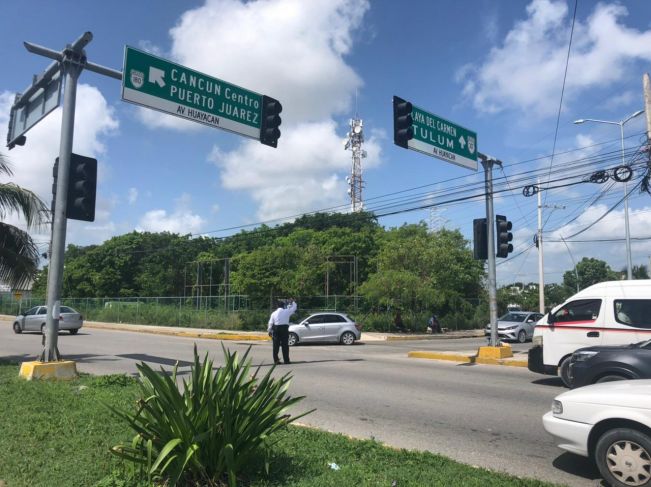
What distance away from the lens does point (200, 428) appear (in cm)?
445

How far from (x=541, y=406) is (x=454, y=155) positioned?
832 cm

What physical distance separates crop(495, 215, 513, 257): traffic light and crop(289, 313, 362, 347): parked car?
9647 millimetres

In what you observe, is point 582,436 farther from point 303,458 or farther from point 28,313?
point 28,313

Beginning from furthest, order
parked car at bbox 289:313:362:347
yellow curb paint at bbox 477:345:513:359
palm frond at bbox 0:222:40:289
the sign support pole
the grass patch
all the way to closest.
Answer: parked car at bbox 289:313:362:347 → yellow curb paint at bbox 477:345:513:359 → palm frond at bbox 0:222:40:289 → the sign support pole → the grass patch

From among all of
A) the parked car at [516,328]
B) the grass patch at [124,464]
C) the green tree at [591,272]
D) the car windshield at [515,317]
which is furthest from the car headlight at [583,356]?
the green tree at [591,272]

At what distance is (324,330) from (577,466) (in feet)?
60.4

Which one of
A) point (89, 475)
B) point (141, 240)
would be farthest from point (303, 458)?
point (141, 240)

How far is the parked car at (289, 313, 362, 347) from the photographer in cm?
2346

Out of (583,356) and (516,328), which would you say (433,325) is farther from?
(583,356)

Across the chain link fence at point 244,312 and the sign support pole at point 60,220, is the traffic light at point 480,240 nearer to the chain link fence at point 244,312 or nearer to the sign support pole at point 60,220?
the sign support pole at point 60,220

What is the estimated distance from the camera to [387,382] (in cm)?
1170

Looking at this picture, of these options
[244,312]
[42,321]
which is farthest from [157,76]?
[244,312]

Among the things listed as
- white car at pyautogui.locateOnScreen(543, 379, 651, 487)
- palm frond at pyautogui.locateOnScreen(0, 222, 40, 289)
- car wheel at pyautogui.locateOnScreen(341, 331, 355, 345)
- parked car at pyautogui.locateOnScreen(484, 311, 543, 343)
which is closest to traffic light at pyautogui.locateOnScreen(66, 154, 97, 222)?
palm frond at pyautogui.locateOnScreen(0, 222, 40, 289)

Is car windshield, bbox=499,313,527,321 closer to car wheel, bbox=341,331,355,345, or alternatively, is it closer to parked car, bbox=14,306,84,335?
car wheel, bbox=341,331,355,345
